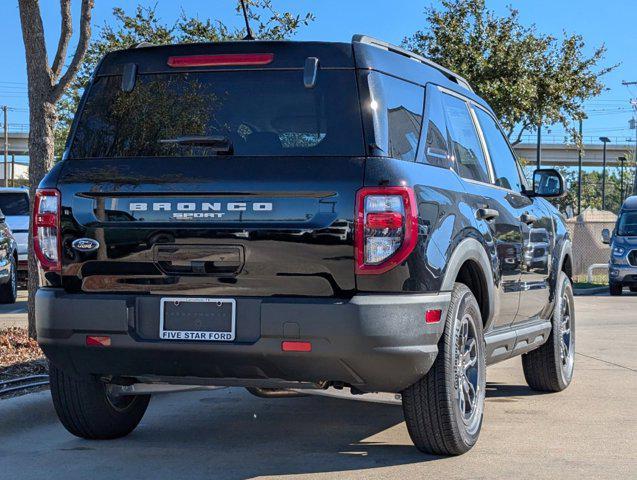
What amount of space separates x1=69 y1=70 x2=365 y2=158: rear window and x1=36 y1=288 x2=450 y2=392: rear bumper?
0.76 m

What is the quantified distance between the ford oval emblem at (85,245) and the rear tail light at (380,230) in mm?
1321

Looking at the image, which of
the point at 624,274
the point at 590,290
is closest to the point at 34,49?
the point at 624,274

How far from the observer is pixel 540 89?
28672 mm

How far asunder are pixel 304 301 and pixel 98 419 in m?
1.77

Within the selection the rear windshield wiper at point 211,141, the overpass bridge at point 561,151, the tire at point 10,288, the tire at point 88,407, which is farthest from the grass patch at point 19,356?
the overpass bridge at point 561,151

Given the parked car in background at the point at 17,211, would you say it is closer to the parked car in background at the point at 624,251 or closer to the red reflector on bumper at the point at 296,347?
→ the parked car in background at the point at 624,251

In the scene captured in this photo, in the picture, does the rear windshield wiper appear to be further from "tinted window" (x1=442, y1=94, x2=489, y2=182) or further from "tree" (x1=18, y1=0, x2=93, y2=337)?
"tree" (x1=18, y1=0, x2=93, y2=337)

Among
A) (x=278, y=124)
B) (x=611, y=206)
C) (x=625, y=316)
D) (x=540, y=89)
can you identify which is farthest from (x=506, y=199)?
(x=611, y=206)

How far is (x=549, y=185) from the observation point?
795 centimetres

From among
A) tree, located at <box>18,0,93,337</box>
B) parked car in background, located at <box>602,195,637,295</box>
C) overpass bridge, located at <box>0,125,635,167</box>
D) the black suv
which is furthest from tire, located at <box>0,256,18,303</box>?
overpass bridge, located at <box>0,125,635,167</box>

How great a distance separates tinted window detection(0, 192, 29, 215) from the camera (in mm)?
20812

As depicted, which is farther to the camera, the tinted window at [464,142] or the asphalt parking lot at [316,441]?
the tinted window at [464,142]

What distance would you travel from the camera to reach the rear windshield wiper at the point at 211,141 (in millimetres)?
5379

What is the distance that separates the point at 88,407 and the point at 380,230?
2112 mm
